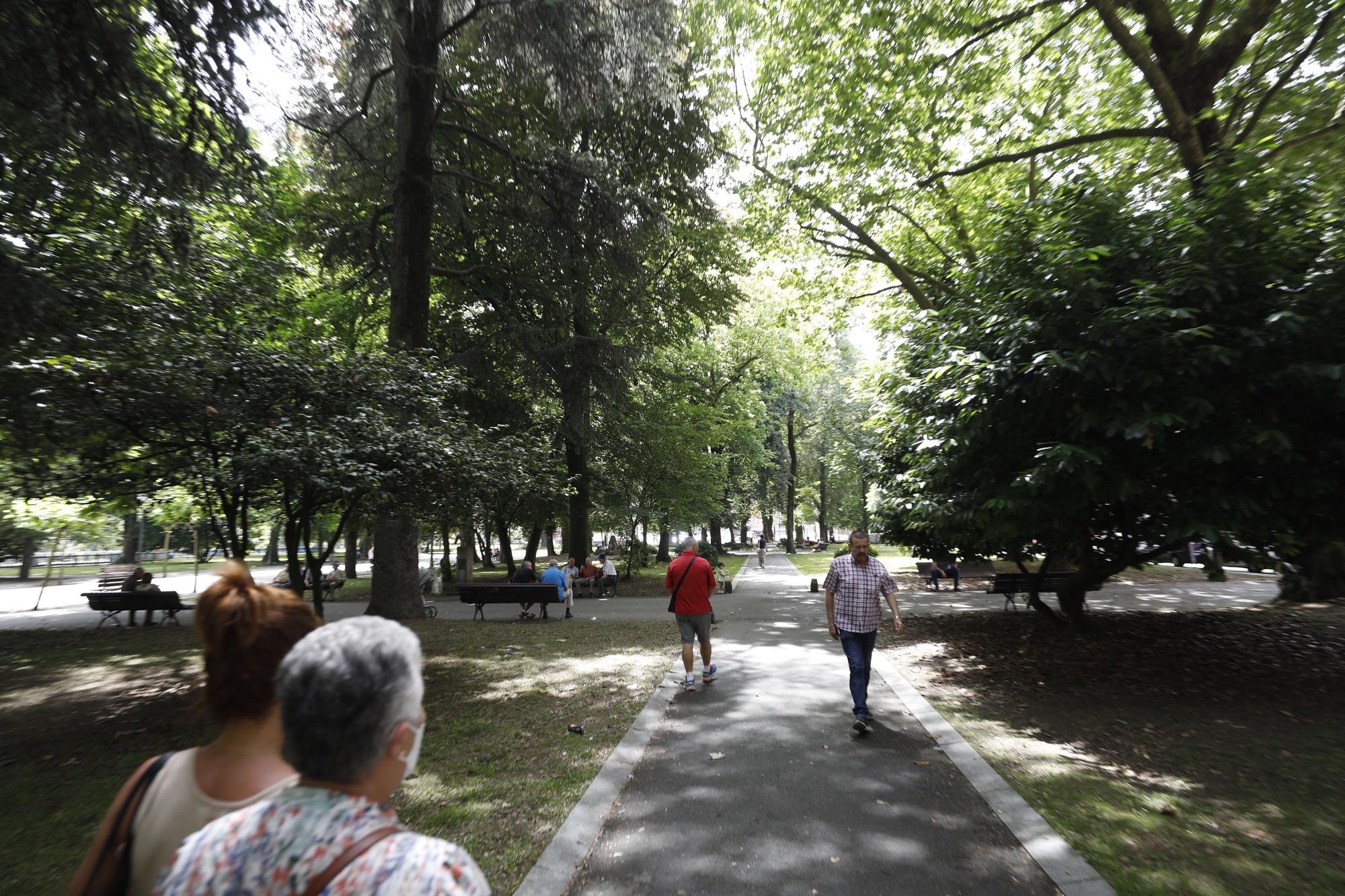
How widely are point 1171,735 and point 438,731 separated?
268 inches

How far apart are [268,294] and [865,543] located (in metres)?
10.9

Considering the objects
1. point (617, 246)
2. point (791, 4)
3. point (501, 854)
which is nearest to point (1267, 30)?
point (791, 4)

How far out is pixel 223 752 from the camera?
174cm

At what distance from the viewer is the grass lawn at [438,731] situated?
4.50 metres

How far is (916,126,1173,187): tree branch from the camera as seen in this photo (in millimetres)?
11390

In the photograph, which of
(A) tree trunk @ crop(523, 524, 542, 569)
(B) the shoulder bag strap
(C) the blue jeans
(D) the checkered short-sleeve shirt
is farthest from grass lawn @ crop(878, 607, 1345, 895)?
(A) tree trunk @ crop(523, 524, 542, 569)

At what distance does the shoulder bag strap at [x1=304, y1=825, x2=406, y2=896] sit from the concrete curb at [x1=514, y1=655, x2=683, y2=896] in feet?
9.87

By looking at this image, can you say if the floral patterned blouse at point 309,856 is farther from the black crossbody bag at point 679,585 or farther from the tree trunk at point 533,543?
the tree trunk at point 533,543

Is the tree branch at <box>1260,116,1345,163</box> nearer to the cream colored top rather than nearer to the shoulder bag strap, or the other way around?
the shoulder bag strap

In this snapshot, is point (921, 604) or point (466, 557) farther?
point (466, 557)

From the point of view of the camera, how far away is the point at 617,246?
553 inches

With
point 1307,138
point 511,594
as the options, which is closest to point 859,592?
point 1307,138

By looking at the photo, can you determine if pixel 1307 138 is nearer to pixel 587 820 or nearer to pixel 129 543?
pixel 587 820

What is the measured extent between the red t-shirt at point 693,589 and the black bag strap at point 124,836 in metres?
6.78
